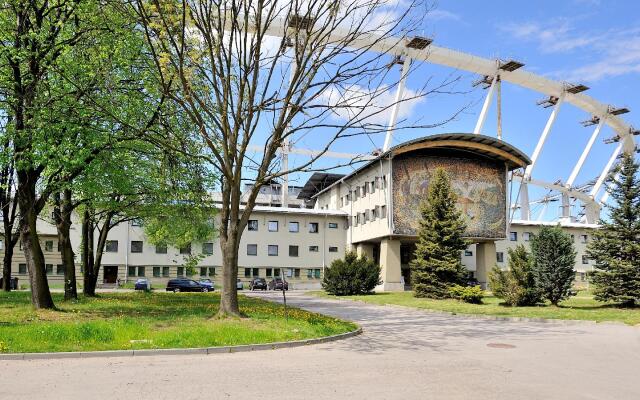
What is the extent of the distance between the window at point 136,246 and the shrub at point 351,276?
25.9 metres

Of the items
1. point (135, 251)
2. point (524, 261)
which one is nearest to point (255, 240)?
point (135, 251)

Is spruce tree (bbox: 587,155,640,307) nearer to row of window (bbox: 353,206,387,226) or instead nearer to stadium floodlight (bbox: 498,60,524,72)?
row of window (bbox: 353,206,387,226)

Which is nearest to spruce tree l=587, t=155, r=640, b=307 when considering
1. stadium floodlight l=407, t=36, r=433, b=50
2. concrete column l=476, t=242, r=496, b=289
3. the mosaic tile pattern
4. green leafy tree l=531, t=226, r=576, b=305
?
green leafy tree l=531, t=226, r=576, b=305

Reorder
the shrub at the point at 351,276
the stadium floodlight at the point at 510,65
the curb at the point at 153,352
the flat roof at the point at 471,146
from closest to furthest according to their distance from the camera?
the curb at the point at 153,352 → the shrub at the point at 351,276 → the flat roof at the point at 471,146 → the stadium floodlight at the point at 510,65

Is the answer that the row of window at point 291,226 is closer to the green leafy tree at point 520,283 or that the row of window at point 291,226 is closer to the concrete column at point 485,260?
the concrete column at point 485,260

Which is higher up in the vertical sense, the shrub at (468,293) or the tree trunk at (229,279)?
the tree trunk at (229,279)

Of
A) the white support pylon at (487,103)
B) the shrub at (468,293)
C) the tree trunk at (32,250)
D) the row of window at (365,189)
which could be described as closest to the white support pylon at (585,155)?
the white support pylon at (487,103)

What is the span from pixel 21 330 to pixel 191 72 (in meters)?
9.11

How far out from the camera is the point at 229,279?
16547 millimetres

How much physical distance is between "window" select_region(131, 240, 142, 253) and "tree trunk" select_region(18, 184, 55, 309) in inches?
1611

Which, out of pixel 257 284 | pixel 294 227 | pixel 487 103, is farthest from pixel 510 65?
pixel 257 284

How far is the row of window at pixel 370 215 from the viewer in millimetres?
51416

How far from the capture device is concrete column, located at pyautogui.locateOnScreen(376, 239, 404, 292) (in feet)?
166

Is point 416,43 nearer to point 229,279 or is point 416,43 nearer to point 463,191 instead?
point 463,191
